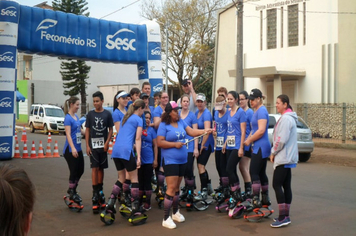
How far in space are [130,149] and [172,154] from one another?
73 centimetres

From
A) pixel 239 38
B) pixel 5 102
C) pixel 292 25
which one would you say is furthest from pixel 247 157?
pixel 292 25

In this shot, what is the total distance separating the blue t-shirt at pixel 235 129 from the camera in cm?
786

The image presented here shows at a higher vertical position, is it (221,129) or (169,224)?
(221,129)

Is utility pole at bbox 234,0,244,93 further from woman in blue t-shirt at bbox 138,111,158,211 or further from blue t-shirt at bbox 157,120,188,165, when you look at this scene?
blue t-shirt at bbox 157,120,188,165

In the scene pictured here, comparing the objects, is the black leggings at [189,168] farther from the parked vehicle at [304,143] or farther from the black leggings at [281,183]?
the parked vehicle at [304,143]

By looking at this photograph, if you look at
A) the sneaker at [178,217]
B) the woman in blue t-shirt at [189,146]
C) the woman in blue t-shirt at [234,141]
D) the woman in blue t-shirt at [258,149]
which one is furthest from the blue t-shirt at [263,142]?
the sneaker at [178,217]

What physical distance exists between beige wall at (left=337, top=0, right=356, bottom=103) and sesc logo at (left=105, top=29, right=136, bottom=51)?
13138 millimetres

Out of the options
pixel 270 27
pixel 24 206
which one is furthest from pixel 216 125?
pixel 270 27

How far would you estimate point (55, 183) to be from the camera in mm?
10758

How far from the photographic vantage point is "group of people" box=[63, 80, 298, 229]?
6.95 meters

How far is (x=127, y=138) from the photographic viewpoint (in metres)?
7.17

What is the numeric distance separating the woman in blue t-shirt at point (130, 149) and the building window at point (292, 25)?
2100 centimetres

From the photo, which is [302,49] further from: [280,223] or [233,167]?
[280,223]

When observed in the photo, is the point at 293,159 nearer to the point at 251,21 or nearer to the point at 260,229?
the point at 260,229
